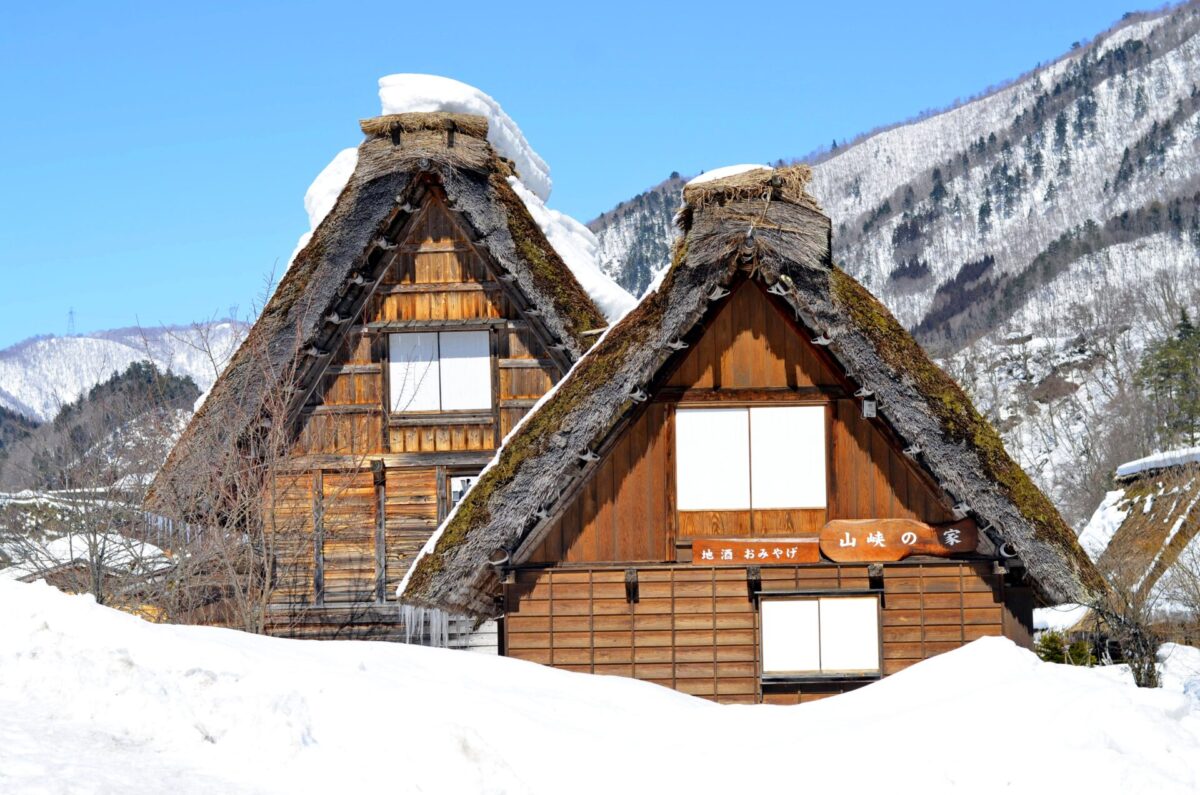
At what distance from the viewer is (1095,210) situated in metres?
164

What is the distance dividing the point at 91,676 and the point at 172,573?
8.81 metres

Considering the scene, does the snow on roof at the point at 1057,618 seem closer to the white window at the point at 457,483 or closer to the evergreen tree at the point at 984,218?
the white window at the point at 457,483

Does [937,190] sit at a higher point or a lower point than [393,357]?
higher

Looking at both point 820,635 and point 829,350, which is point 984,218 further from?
point 820,635

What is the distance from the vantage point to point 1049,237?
162500 millimetres

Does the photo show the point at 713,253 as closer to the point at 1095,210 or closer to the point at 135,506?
the point at 135,506

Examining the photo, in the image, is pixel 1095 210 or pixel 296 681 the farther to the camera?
pixel 1095 210

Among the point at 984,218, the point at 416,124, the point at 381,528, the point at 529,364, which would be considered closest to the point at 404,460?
the point at 381,528

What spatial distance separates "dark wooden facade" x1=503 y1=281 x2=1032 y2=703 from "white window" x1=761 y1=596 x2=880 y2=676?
115 millimetres

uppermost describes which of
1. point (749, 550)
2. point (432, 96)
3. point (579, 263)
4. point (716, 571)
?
point (432, 96)

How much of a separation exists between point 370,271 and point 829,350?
673 cm

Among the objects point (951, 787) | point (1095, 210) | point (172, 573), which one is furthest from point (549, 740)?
point (1095, 210)

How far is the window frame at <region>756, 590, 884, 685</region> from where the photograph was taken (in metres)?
14.2

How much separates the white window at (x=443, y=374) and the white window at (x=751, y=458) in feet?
13.7
